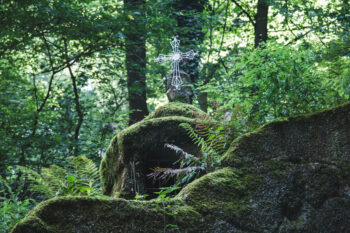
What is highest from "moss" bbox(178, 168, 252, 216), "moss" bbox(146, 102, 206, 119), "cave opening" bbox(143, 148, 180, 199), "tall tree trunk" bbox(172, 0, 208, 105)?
"tall tree trunk" bbox(172, 0, 208, 105)

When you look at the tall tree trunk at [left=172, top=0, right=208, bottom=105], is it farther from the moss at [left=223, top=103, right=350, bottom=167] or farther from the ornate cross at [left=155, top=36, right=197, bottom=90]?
the moss at [left=223, top=103, right=350, bottom=167]

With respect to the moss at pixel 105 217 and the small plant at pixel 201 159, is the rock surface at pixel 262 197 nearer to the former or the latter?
the moss at pixel 105 217

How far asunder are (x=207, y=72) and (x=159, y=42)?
528 centimetres

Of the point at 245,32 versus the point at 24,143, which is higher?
the point at 245,32

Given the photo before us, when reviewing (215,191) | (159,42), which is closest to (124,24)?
(159,42)

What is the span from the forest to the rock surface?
0.27 meters

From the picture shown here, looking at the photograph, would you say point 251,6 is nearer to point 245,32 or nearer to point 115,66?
point 245,32

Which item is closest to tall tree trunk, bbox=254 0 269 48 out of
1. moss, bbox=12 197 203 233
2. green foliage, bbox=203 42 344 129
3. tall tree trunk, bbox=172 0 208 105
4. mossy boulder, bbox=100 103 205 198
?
tall tree trunk, bbox=172 0 208 105

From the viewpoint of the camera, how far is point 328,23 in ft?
35.0

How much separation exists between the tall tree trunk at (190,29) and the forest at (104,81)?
5 centimetres

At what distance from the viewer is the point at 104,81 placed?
9.56 metres

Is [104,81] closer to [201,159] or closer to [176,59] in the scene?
[176,59]

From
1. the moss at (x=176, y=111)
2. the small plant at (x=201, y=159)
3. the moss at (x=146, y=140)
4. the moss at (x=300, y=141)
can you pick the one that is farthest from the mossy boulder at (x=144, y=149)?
the moss at (x=300, y=141)

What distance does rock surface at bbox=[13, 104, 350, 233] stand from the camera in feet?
7.45
